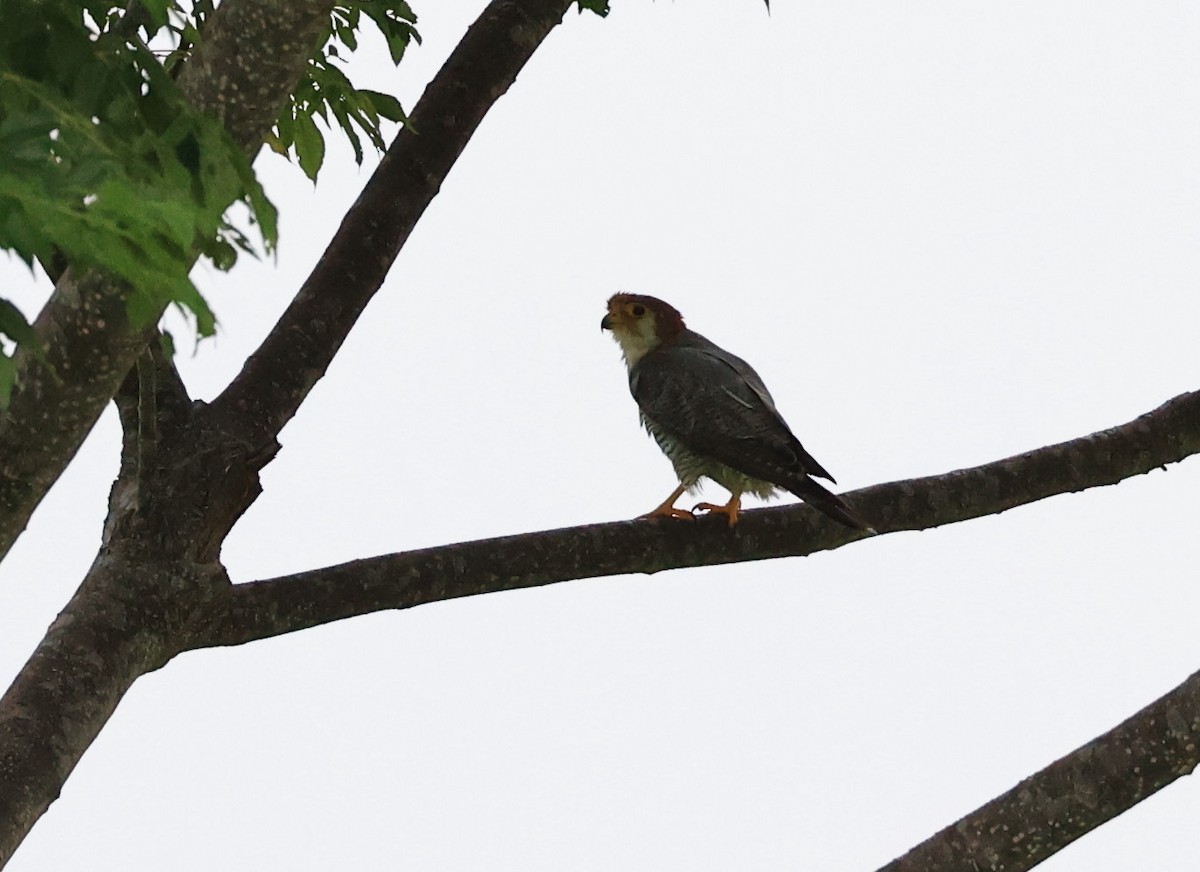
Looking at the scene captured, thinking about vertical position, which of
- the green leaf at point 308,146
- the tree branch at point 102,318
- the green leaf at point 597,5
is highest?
the green leaf at point 597,5

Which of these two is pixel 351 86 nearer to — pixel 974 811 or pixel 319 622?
pixel 319 622

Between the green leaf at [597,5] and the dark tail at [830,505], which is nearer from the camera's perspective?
the green leaf at [597,5]

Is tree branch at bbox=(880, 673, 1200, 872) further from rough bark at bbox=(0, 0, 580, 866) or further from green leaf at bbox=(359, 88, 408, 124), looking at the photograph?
green leaf at bbox=(359, 88, 408, 124)

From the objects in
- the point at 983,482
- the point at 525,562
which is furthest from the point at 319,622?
the point at 983,482

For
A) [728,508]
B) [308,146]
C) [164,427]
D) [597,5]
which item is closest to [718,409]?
[728,508]

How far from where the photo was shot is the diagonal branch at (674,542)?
10.4ft

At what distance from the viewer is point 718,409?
4387 millimetres

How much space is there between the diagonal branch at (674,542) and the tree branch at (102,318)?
24.0 inches

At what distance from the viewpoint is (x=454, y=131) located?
351 centimetres

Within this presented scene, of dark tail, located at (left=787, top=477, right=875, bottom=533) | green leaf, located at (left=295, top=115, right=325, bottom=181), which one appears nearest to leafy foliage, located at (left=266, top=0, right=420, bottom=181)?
green leaf, located at (left=295, top=115, right=325, bottom=181)

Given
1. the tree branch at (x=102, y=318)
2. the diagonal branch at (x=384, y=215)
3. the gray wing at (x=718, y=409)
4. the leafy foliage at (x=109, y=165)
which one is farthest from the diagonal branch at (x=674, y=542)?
the leafy foliage at (x=109, y=165)

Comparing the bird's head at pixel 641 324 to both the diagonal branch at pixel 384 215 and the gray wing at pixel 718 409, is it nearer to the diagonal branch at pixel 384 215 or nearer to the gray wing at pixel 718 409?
the gray wing at pixel 718 409

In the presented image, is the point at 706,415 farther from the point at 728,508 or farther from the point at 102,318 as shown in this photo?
the point at 102,318

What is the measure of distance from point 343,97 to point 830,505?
59.1 inches
